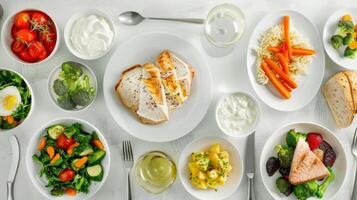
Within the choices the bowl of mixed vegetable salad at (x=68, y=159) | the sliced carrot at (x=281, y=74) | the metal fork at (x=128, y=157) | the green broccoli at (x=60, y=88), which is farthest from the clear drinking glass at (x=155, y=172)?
the sliced carrot at (x=281, y=74)

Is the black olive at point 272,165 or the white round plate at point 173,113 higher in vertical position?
the white round plate at point 173,113

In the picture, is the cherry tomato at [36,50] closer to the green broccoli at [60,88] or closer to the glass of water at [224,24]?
the green broccoli at [60,88]

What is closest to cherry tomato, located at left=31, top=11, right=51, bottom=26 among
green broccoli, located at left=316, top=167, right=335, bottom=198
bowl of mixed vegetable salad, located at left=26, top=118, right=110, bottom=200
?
bowl of mixed vegetable salad, located at left=26, top=118, right=110, bottom=200

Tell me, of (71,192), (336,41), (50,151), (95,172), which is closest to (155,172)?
(95,172)

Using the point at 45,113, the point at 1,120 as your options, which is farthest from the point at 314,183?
the point at 1,120

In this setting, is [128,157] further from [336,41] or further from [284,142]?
[336,41]

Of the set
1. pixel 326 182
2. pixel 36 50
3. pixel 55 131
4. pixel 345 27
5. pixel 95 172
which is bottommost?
pixel 326 182

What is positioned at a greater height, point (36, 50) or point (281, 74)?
point (36, 50)

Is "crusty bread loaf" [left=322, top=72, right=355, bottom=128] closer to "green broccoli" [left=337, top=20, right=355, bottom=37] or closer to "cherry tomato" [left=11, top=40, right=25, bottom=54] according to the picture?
"green broccoli" [left=337, top=20, right=355, bottom=37]
